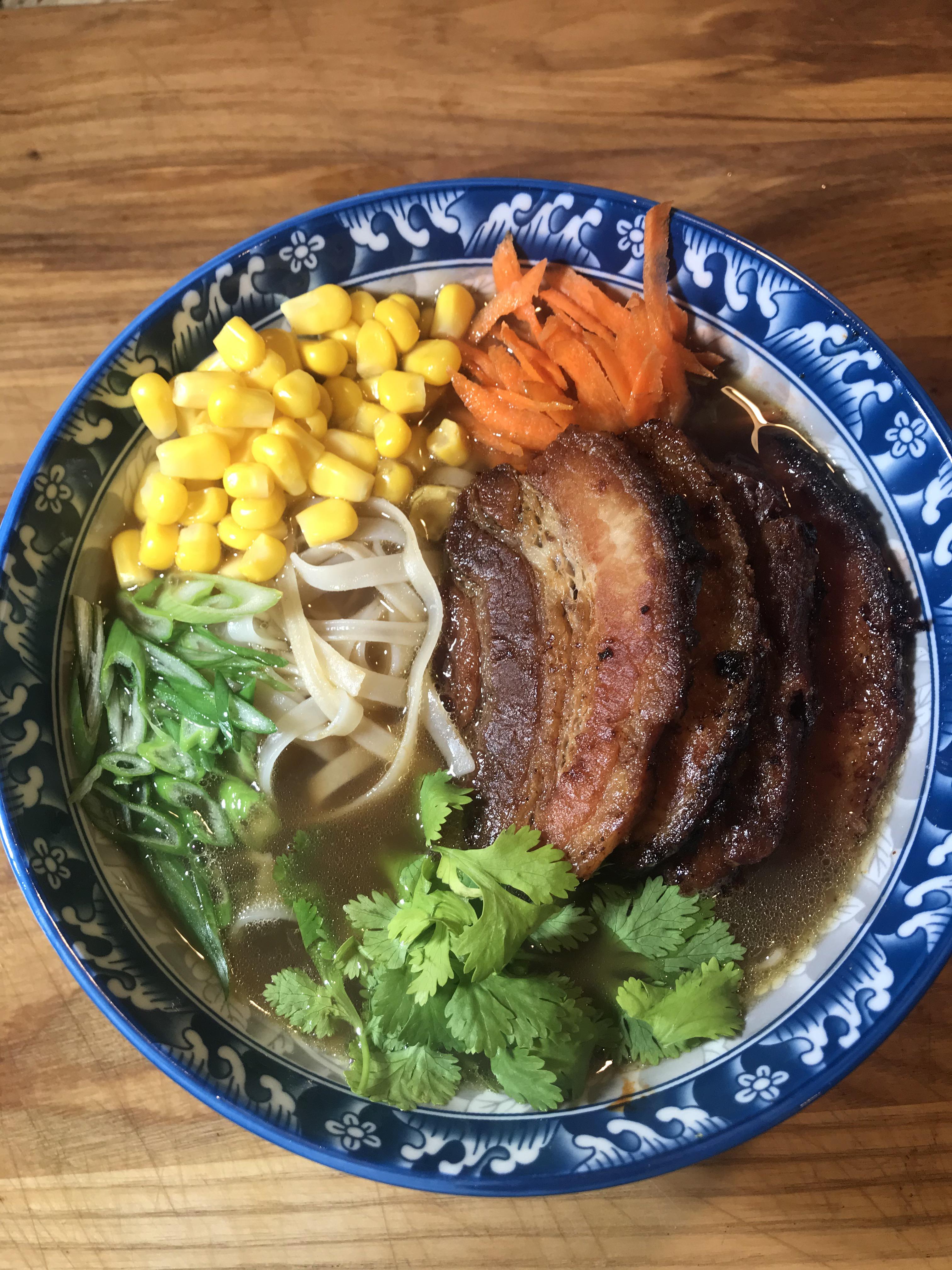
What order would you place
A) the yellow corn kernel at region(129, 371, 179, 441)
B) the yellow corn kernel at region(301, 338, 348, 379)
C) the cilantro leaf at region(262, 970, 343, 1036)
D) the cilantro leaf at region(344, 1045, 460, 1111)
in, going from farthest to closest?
the yellow corn kernel at region(301, 338, 348, 379)
the yellow corn kernel at region(129, 371, 179, 441)
the cilantro leaf at region(262, 970, 343, 1036)
the cilantro leaf at region(344, 1045, 460, 1111)

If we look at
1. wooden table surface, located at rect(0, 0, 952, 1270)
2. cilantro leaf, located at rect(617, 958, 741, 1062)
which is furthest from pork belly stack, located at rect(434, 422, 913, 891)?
wooden table surface, located at rect(0, 0, 952, 1270)

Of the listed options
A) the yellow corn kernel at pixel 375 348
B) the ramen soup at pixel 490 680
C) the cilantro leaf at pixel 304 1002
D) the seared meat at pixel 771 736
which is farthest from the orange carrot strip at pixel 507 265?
the cilantro leaf at pixel 304 1002

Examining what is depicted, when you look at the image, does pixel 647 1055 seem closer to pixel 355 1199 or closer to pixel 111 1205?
pixel 355 1199

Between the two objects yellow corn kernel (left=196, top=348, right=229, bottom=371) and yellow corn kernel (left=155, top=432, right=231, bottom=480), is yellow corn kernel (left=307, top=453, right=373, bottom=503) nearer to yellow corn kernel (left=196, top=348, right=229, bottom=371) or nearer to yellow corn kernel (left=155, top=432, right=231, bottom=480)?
yellow corn kernel (left=155, top=432, right=231, bottom=480)

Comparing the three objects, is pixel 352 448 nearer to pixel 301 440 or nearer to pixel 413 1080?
pixel 301 440

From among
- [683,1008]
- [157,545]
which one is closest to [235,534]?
[157,545]

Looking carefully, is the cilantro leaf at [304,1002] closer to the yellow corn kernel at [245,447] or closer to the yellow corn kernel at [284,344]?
the yellow corn kernel at [245,447]

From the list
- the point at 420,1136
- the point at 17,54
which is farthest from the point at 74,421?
the point at 420,1136
